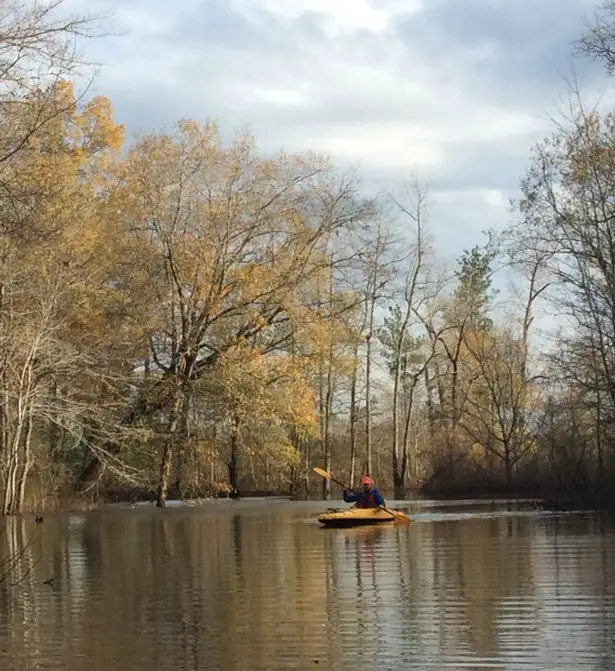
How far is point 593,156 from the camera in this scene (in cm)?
2908

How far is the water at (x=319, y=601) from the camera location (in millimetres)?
9969

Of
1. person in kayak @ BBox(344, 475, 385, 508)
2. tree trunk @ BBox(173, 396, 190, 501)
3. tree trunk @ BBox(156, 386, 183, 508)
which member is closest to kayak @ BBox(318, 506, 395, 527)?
person in kayak @ BBox(344, 475, 385, 508)

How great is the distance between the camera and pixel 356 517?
25.3 meters

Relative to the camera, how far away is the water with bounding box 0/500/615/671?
9.97 m

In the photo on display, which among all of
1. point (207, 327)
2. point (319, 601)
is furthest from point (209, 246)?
point (319, 601)

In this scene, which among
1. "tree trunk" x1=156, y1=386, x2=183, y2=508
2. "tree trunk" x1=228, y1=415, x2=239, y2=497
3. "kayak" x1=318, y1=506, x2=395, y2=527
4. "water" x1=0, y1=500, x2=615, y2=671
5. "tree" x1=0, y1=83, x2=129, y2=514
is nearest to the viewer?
"water" x1=0, y1=500, x2=615, y2=671

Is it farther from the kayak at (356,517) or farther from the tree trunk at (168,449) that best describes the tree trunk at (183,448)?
the kayak at (356,517)

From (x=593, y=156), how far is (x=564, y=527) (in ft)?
35.2

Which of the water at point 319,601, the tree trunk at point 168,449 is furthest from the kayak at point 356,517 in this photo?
the tree trunk at point 168,449

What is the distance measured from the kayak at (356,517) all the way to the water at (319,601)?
3.96 feet

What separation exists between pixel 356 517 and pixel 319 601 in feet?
39.8

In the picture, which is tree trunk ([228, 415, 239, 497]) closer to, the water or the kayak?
the kayak

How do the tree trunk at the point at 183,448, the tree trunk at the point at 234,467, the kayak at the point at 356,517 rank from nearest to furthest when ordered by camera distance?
1. the kayak at the point at 356,517
2. the tree trunk at the point at 183,448
3. the tree trunk at the point at 234,467

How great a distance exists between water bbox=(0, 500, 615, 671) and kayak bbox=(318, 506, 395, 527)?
1.21 metres
